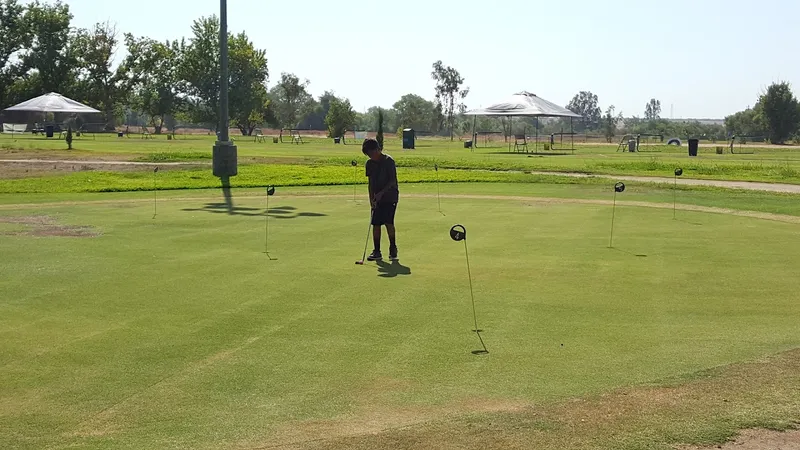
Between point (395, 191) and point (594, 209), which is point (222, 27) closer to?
point (594, 209)

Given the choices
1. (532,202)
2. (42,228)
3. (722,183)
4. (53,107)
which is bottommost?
(42,228)

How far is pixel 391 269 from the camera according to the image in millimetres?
13109

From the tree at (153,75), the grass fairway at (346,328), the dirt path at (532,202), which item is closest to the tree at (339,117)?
the tree at (153,75)

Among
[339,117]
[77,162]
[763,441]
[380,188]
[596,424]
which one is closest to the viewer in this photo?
[763,441]

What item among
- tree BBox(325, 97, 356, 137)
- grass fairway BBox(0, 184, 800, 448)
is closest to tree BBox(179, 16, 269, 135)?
tree BBox(325, 97, 356, 137)

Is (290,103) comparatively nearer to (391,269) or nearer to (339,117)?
(339,117)

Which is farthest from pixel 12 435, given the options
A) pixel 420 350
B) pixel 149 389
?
pixel 420 350

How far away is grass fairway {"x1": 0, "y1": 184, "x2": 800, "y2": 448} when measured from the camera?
6.70 m

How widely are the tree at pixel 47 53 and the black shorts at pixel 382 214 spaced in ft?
302

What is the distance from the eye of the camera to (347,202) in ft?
79.3

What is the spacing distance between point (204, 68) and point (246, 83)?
5117mm

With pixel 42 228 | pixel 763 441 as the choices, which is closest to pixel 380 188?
pixel 42 228

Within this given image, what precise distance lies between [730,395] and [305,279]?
6.33 m

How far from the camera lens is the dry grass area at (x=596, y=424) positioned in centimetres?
619
